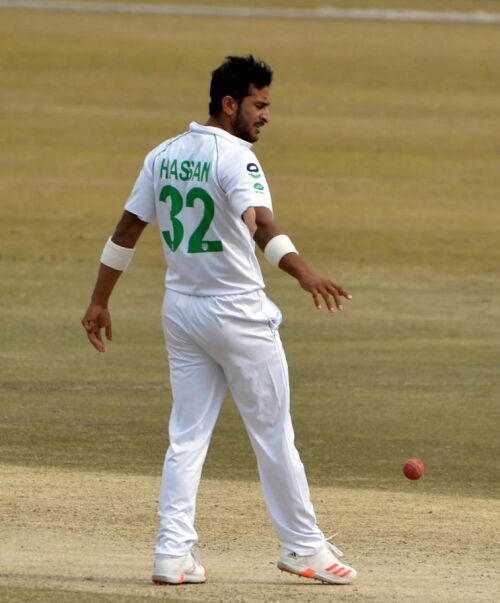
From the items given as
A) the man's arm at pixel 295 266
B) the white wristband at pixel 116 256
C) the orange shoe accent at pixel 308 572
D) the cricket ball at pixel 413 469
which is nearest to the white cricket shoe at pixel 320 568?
the orange shoe accent at pixel 308 572

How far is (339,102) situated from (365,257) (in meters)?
14.6

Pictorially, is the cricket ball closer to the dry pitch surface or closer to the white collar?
the dry pitch surface

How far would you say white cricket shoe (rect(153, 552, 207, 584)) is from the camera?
6781 mm

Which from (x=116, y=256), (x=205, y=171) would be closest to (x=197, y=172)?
(x=205, y=171)

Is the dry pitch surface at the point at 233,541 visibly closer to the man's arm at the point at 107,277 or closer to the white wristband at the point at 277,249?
the man's arm at the point at 107,277

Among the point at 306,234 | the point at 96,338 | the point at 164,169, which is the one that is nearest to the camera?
the point at 164,169

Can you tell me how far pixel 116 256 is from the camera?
7035 mm

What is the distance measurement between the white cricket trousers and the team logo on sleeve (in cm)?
50

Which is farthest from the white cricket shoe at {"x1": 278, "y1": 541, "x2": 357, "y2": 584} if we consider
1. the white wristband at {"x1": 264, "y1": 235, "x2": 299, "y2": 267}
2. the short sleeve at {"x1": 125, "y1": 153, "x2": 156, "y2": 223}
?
the short sleeve at {"x1": 125, "y1": 153, "x2": 156, "y2": 223}

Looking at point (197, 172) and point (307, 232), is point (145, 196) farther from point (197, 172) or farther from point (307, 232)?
point (307, 232)

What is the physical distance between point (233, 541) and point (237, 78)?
2.26 meters

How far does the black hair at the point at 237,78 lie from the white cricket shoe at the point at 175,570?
5.70 ft

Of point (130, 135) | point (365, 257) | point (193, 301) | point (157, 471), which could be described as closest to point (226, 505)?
point (157, 471)

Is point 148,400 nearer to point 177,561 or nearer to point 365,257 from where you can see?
point 177,561
